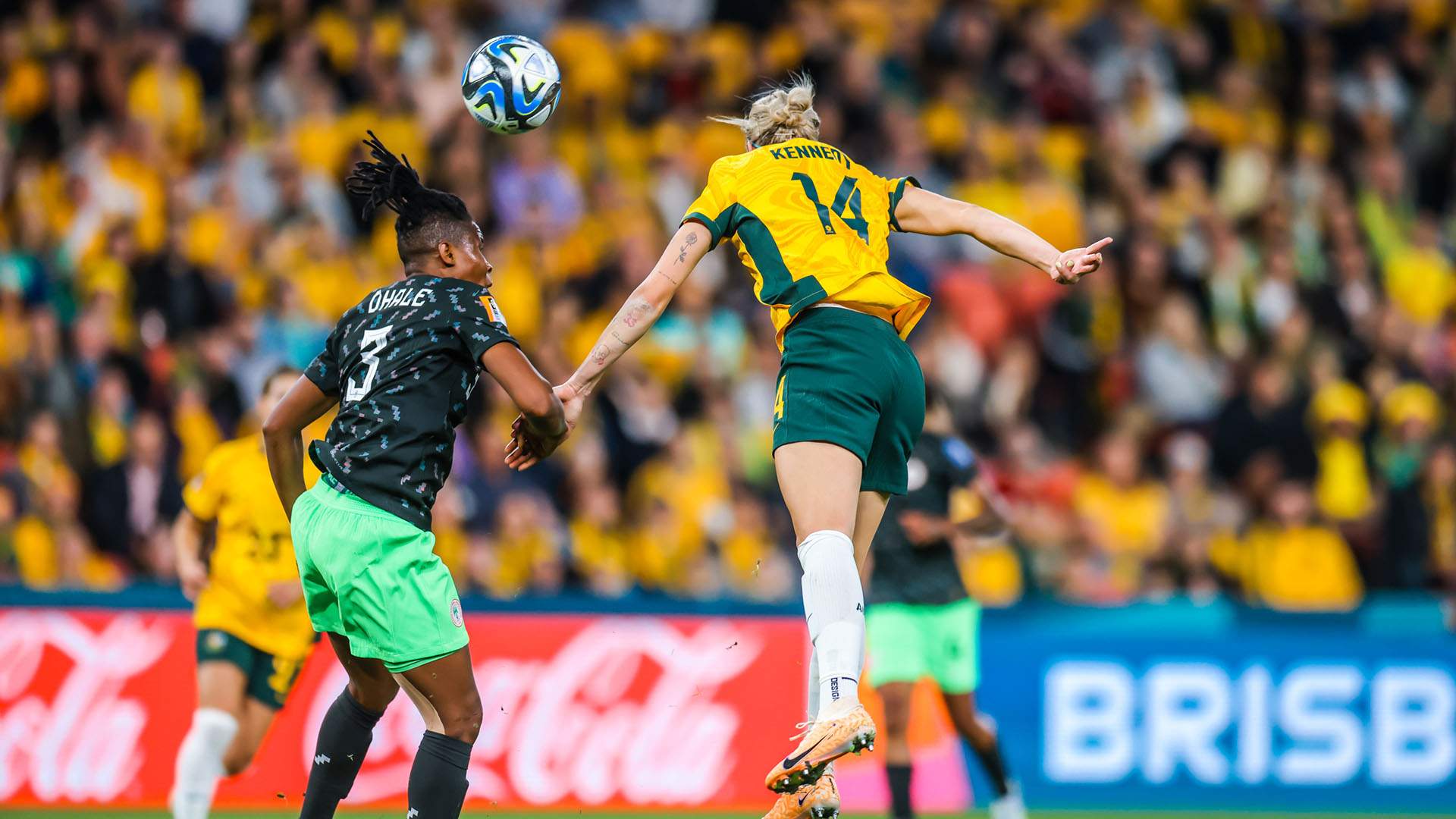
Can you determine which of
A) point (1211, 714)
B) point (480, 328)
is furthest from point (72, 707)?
point (1211, 714)

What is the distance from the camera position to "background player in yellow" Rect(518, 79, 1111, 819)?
6.33m

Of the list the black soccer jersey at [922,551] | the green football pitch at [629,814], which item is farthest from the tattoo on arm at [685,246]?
the green football pitch at [629,814]

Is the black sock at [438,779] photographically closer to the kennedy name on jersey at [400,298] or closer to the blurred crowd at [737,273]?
the kennedy name on jersey at [400,298]

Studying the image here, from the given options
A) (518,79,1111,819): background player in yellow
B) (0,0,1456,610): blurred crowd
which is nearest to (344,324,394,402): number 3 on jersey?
(518,79,1111,819): background player in yellow

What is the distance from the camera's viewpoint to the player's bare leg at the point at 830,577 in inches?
240

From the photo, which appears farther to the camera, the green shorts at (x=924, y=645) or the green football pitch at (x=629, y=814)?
the green football pitch at (x=629, y=814)

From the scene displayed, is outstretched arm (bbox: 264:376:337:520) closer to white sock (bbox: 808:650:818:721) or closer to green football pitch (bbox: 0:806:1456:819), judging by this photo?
white sock (bbox: 808:650:818:721)

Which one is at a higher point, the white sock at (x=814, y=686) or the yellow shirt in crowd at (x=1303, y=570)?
the yellow shirt in crowd at (x=1303, y=570)

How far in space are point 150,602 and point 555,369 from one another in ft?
11.3

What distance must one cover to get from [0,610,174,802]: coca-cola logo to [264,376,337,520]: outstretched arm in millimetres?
5026

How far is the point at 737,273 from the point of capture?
14.6 meters

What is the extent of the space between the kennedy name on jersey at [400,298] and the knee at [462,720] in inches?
52.2

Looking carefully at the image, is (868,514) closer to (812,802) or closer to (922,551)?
(812,802)

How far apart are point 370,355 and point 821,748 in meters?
2.00
